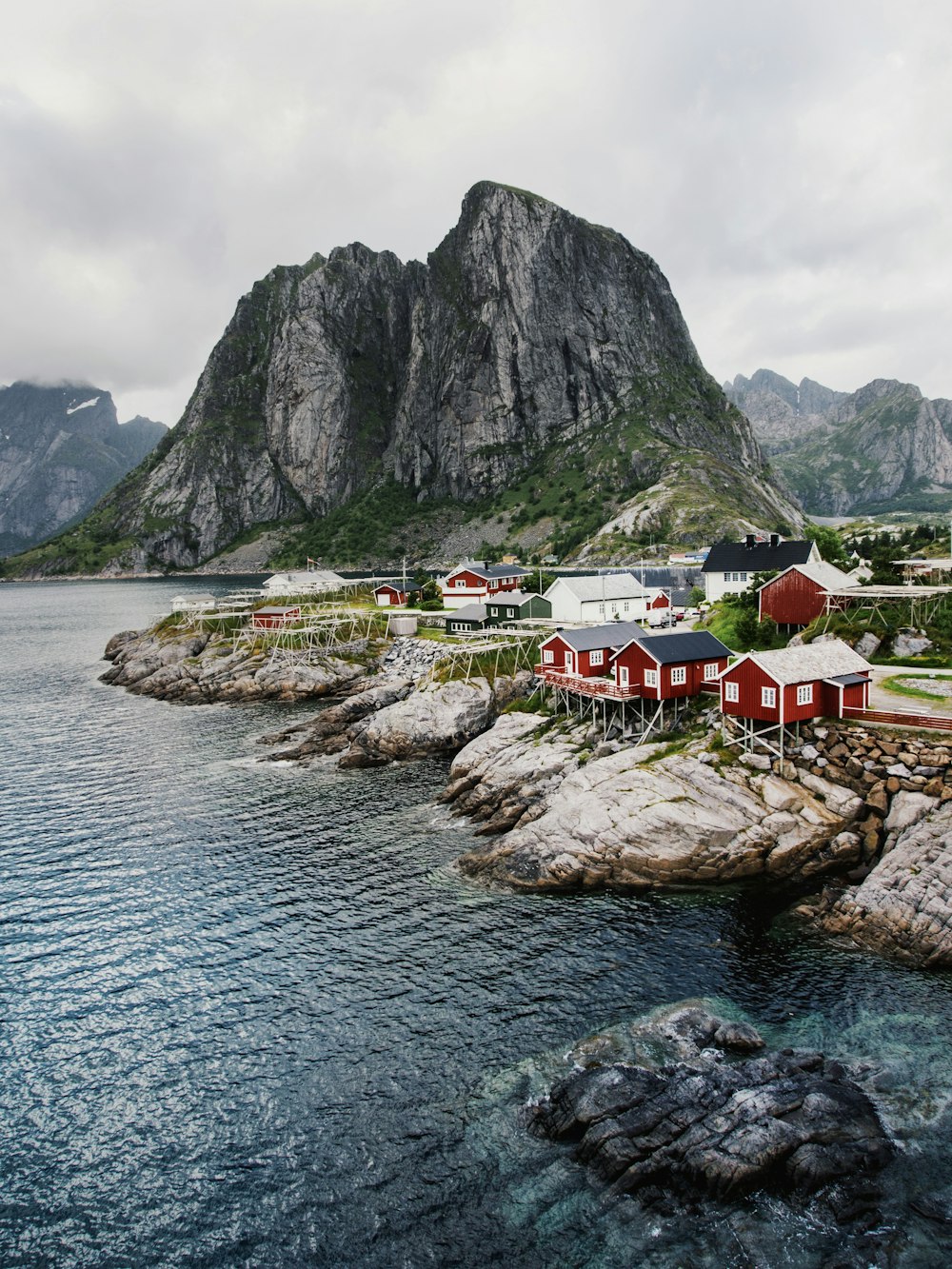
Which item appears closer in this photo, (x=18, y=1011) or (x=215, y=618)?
(x=18, y=1011)

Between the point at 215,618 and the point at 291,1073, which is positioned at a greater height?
the point at 215,618

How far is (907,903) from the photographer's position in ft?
92.2

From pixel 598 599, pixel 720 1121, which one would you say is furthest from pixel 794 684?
pixel 598 599

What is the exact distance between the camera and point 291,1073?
23750 millimetres

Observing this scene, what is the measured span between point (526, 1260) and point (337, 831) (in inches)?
1101

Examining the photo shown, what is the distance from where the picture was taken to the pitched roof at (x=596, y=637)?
51750 mm

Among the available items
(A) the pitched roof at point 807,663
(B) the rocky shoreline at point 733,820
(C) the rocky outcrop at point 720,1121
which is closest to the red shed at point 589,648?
(B) the rocky shoreline at point 733,820

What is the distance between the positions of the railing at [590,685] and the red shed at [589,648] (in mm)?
721

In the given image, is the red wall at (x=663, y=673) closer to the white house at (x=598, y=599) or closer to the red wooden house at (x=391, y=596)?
the white house at (x=598, y=599)

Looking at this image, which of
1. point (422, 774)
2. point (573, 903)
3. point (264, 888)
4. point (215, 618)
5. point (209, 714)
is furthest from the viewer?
point (215, 618)

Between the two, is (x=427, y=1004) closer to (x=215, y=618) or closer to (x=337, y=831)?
(x=337, y=831)

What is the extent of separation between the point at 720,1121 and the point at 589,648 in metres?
34.2

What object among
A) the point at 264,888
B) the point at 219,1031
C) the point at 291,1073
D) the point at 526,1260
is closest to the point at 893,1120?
the point at 526,1260

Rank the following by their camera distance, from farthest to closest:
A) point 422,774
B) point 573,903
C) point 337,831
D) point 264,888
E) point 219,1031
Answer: point 422,774
point 337,831
point 264,888
point 573,903
point 219,1031
